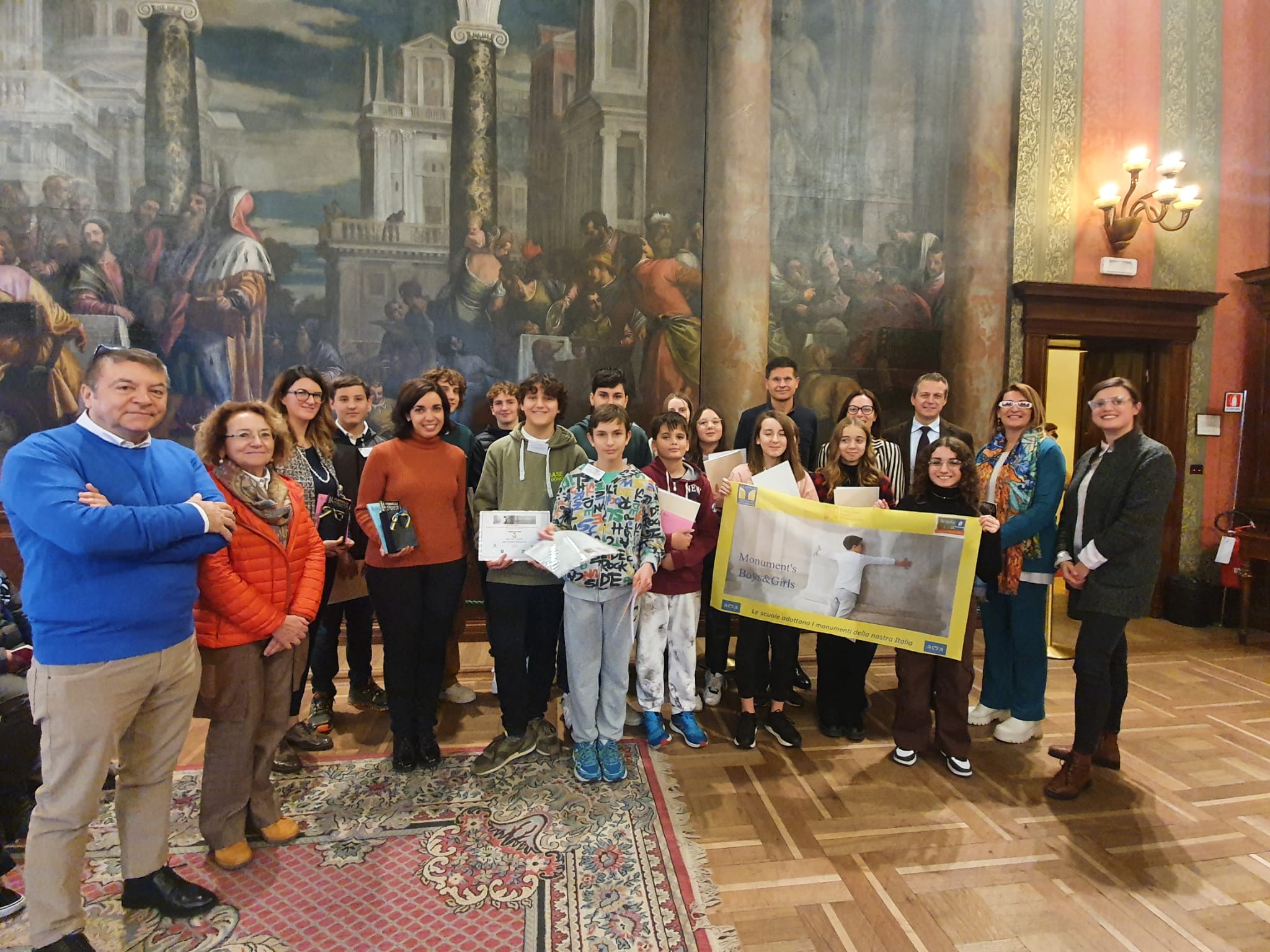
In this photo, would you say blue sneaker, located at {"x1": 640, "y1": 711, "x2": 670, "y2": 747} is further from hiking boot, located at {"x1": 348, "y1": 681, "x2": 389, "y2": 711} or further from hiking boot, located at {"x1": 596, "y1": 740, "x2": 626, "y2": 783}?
hiking boot, located at {"x1": 348, "y1": 681, "x2": 389, "y2": 711}

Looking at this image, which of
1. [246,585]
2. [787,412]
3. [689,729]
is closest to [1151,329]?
[787,412]

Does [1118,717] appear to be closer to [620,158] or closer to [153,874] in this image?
[153,874]

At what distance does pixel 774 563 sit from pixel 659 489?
2.36 ft

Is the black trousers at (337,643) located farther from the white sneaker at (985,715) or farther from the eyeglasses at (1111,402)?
the eyeglasses at (1111,402)

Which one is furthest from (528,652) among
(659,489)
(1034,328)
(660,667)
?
(1034,328)

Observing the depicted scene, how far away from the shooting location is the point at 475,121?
18.0ft

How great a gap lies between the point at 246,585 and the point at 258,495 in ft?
1.10

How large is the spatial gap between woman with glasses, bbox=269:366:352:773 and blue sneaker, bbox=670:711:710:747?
1851mm

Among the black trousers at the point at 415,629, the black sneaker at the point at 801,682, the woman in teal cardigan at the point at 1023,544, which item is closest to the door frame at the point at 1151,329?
the woman in teal cardigan at the point at 1023,544

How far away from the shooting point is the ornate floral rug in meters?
2.16

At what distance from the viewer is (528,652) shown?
336 cm

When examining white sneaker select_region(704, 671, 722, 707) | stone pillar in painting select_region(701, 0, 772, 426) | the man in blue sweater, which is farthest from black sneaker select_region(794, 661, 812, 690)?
the man in blue sweater

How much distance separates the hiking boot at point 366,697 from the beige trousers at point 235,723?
4.42 feet

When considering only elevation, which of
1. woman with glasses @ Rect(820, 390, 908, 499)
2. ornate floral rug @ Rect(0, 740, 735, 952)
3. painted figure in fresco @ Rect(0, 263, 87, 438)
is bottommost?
ornate floral rug @ Rect(0, 740, 735, 952)
